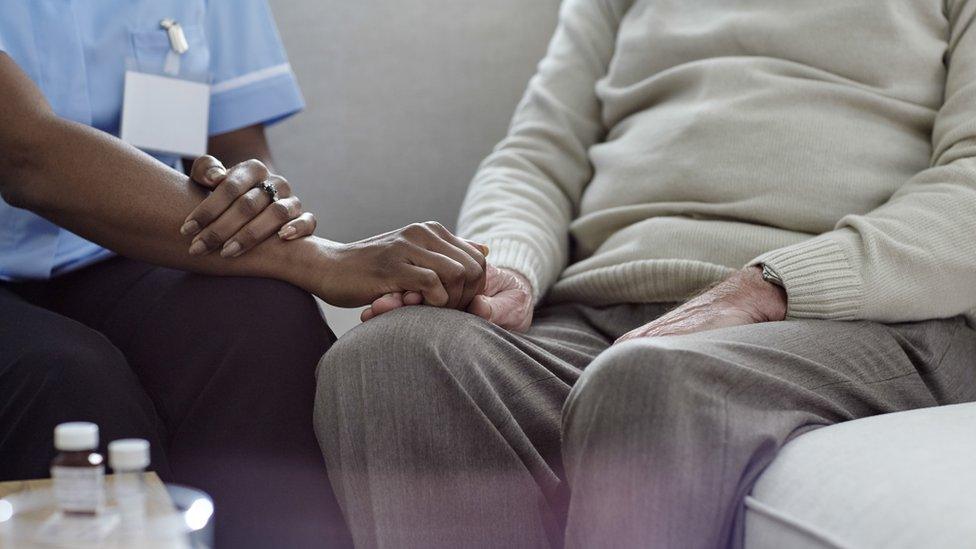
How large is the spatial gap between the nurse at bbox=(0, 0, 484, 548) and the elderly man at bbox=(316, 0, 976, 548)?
0.29 ft

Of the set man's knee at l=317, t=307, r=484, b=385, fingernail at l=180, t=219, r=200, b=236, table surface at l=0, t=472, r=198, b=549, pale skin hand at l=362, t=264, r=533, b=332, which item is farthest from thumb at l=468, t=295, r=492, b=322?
table surface at l=0, t=472, r=198, b=549

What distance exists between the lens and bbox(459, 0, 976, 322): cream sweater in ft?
3.64

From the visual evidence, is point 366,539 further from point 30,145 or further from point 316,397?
point 30,145

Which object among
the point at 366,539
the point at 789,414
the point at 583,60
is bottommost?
the point at 366,539

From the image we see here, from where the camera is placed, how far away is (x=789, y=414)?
2.94 feet

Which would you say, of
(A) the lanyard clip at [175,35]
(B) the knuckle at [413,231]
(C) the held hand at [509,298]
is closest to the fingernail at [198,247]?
(B) the knuckle at [413,231]

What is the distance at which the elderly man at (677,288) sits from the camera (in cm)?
86

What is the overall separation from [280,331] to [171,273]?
19 centimetres

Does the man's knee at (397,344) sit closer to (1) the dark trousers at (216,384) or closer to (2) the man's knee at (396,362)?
(2) the man's knee at (396,362)

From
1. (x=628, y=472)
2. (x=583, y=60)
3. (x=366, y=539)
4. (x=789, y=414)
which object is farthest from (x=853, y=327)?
(x=583, y=60)

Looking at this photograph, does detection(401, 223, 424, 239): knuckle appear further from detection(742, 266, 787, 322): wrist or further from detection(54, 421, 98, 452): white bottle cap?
detection(54, 421, 98, 452): white bottle cap

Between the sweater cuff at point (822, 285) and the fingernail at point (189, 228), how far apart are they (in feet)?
2.01

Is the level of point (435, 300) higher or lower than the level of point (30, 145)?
lower

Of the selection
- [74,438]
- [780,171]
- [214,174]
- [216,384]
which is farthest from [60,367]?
[780,171]
